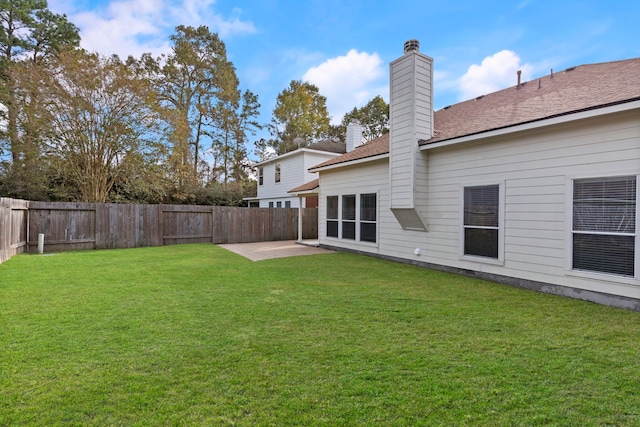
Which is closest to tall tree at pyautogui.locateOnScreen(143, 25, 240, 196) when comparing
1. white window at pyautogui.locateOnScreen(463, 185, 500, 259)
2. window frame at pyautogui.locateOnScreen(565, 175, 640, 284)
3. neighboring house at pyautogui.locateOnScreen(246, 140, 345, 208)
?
neighboring house at pyautogui.locateOnScreen(246, 140, 345, 208)

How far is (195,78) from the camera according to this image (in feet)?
74.6

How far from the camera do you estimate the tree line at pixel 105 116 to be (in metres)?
12.1

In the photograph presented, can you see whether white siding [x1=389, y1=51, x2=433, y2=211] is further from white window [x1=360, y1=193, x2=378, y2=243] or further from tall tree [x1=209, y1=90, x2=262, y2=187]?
tall tree [x1=209, y1=90, x2=262, y2=187]

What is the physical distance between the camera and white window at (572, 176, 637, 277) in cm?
449

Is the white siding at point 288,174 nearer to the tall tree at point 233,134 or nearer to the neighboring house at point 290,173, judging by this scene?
the neighboring house at point 290,173

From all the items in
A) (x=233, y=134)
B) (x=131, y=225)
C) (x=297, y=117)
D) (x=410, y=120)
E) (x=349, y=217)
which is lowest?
(x=131, y=225)

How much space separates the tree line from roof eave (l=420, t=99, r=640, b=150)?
12.3 meters

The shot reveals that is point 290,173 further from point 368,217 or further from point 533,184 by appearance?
point 533,184

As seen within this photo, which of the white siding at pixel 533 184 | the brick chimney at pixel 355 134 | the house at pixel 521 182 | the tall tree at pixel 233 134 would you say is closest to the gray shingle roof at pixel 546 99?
the house at pixel 521 182

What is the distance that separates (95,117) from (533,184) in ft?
47.5

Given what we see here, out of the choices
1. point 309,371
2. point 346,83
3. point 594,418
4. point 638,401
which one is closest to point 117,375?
point 309,371

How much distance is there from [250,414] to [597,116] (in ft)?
19.3

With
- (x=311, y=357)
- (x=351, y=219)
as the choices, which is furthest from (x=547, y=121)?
(x=351, y=219)

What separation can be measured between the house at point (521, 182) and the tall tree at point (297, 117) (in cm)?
2031
